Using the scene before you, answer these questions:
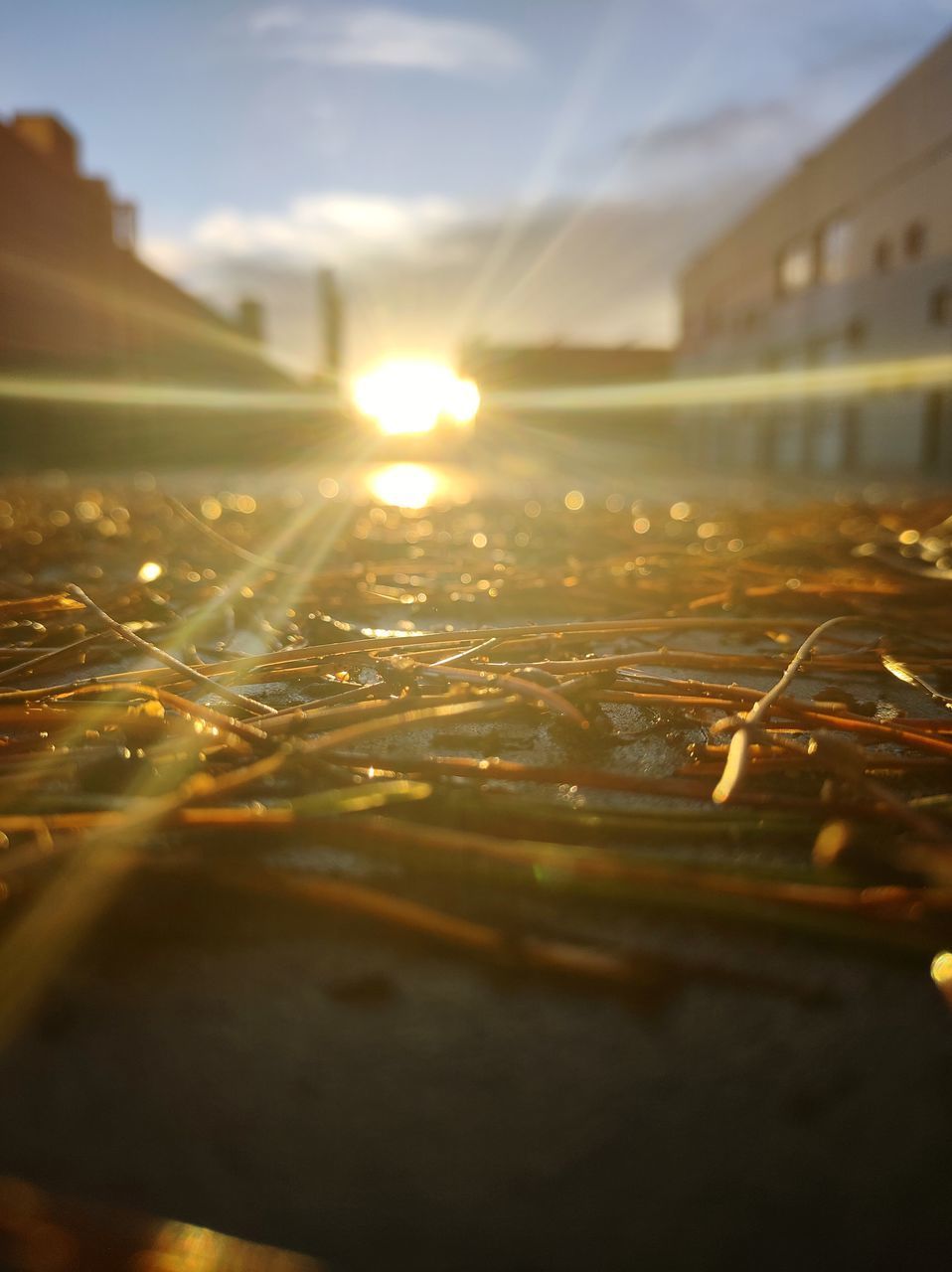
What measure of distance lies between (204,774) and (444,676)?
0.75 meters

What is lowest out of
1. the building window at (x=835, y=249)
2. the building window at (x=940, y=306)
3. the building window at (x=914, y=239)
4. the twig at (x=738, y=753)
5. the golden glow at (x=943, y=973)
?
the golden glow at (x=943, y=973)

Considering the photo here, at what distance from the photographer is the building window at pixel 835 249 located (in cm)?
2127

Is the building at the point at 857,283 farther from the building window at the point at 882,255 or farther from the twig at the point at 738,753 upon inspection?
the twig at the point at 738,753

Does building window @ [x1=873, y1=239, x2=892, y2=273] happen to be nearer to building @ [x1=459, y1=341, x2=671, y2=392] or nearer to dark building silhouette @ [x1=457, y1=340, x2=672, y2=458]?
dark building silhouette @ [x1=457, y1=340, x2=672, y2=458]

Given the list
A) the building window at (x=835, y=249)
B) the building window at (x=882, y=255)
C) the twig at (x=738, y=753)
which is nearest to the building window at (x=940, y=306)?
the building window at (x=882, y=255)

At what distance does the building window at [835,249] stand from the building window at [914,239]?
2.70m

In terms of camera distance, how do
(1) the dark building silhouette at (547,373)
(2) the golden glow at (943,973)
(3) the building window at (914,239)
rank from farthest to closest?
(1) the dark building silhouette at (547,373) < (3) the building window at (914,239) < (2) the golden glow at (943,973)

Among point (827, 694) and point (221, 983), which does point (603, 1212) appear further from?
point (827, 694)

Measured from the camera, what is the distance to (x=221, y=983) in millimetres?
1007

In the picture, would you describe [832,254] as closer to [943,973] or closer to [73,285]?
[73,285]

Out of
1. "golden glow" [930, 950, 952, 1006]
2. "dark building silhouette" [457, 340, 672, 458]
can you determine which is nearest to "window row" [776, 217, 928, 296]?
"dark building silhouette" [457, 340, 672, 458]

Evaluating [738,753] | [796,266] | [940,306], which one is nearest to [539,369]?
[796,266]

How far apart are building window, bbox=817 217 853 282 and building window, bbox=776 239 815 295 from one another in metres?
0.49

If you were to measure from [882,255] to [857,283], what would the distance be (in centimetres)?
100
